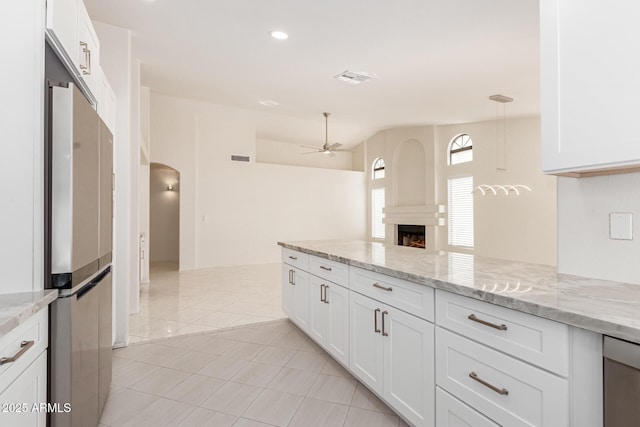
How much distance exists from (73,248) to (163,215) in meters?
8.35

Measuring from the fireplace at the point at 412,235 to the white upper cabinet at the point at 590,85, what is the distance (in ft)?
24.0

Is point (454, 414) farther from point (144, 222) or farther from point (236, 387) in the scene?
point (144, 222)

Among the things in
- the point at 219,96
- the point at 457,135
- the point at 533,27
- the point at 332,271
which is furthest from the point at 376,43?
the point at 457,135

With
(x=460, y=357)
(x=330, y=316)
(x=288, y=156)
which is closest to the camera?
(x=460, y=357)

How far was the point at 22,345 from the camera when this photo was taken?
3.36ft

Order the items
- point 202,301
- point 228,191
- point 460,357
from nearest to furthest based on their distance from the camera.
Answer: point 460,357
point 202,301
point 228,191

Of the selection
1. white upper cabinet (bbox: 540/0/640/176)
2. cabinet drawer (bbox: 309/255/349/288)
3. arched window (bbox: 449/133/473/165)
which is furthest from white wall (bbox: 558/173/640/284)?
arched window (bbox: 449/133/473/165)

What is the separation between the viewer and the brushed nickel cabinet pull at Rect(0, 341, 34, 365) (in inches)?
35.7

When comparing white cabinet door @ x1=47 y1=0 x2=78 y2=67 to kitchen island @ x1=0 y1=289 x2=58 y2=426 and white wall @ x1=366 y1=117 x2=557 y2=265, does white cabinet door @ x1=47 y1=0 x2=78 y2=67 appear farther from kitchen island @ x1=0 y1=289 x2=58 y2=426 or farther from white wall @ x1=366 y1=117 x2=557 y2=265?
white wall @ x1=366 y1=117 x2=557 y2=265

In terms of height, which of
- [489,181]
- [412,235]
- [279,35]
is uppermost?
[279,35]

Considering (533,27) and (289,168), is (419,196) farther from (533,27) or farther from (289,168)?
(533,27)

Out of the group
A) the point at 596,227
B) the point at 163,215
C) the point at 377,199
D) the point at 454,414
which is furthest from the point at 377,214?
the point at 454,414

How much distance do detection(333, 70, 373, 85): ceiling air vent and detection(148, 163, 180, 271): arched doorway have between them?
5656 mm

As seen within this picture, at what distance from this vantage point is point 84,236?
1450 millimetres
